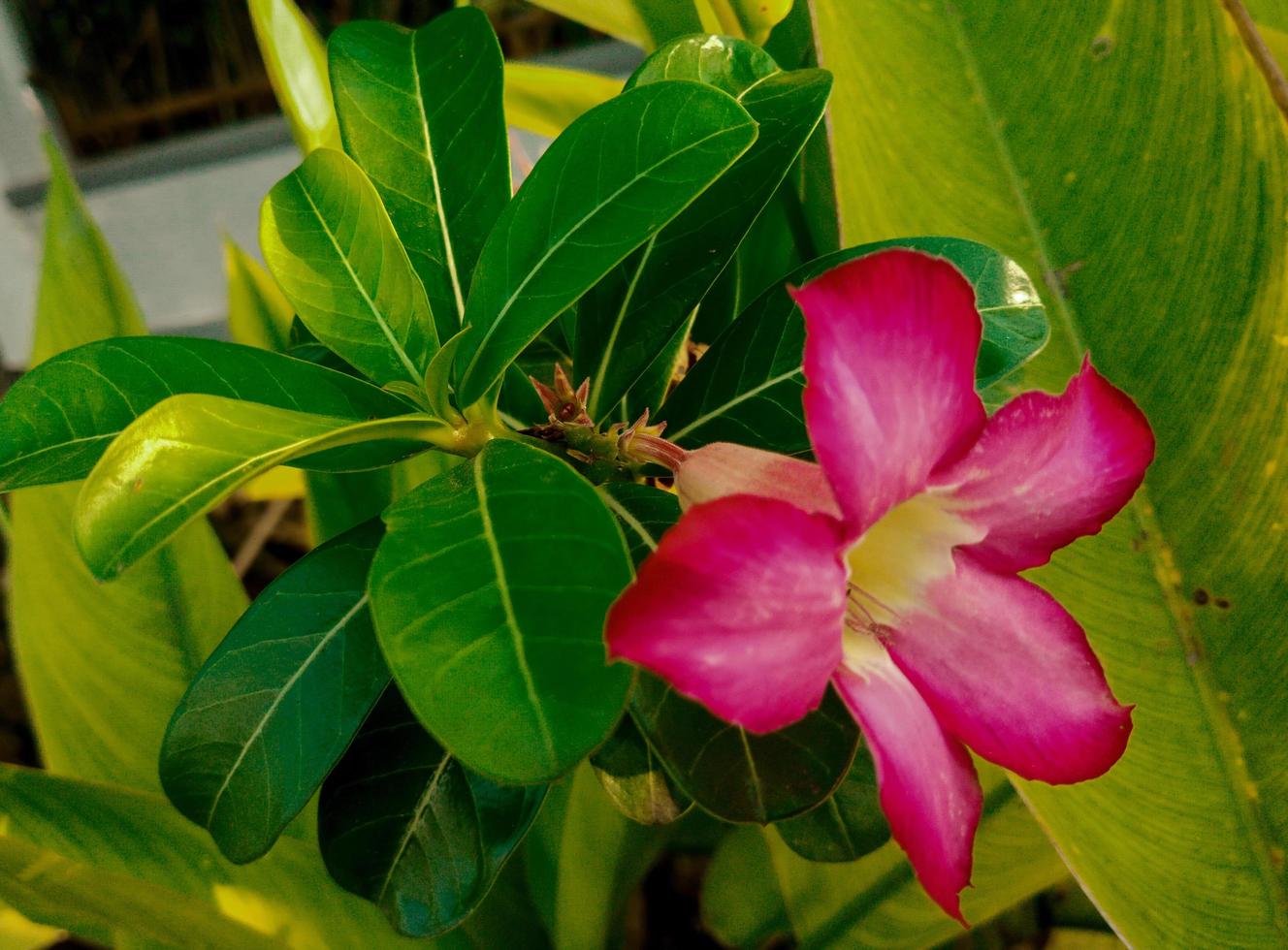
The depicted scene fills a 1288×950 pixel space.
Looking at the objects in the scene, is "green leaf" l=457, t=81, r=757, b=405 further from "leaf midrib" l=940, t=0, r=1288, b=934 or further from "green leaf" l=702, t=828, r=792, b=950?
"green leaf" l=702, t=828, r=792, b=950

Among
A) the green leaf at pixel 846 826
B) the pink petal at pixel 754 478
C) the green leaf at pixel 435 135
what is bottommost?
the green leaf at pixel 846 826

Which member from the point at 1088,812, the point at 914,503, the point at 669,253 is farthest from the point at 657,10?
the point at 1088,812

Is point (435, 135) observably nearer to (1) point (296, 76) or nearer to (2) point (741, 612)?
(1) point (296, 76)

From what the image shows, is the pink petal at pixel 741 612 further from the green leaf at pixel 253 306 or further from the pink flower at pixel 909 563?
the green leaf at pixel 253 306

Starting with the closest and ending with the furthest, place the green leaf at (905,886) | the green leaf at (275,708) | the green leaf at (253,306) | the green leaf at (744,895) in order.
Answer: the green leaf at (275,708)
the green leaf at (905,886)
the green leaf at (744,895)
the green leaf at (253,306)

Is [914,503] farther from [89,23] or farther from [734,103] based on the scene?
[89,23]

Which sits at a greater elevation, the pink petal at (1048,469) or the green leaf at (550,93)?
the green leaf at (550,93)

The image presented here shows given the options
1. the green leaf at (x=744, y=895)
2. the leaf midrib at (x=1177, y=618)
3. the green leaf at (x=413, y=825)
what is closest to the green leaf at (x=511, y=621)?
the green leaf at (x=413, y=825)
